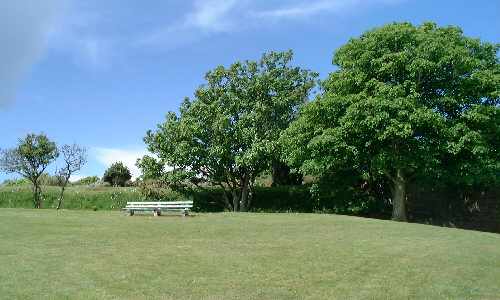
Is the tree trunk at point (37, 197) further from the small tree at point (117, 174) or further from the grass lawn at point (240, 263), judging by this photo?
the grass lawn at point (240, 263)

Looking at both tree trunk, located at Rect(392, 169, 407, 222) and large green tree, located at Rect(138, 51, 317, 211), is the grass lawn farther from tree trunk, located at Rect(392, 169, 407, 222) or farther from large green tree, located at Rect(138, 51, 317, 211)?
large green tree, located at Rect(138, 51, 317, 211)

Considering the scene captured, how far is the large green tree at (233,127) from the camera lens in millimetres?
35594

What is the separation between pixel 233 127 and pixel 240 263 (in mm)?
23424

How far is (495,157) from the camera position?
2864cm

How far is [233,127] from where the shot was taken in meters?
36.0

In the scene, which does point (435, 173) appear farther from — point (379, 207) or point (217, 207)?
point (217, 207)

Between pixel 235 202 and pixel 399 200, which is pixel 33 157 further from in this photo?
pixel 399 200

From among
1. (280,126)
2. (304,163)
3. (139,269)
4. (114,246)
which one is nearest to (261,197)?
(280,126)

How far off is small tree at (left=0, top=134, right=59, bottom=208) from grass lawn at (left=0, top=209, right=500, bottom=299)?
891 inches

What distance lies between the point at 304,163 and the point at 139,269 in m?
19.8

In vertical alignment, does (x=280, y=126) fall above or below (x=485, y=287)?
above

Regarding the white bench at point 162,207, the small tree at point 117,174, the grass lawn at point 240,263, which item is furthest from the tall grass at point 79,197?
the grass lawn at point 240,263

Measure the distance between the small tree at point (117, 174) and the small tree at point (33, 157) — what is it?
1142 centimetres

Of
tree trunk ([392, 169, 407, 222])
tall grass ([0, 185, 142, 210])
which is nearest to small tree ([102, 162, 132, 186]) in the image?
tall grass ([0, 185, 142, 210])
